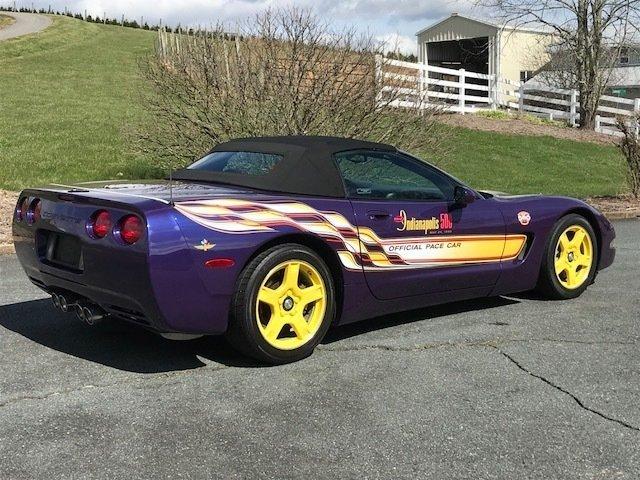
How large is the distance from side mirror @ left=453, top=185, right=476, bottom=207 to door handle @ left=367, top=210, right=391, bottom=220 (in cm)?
67

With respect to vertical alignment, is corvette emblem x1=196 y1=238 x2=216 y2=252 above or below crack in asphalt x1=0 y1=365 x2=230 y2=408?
above

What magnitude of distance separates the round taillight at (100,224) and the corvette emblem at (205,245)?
1.66 feet

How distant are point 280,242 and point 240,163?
0.93m

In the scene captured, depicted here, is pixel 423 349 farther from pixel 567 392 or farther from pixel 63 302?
pixel 63 302

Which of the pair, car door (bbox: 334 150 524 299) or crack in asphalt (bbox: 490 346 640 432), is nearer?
crack in asphalt (bbox: 490 346 640 432)

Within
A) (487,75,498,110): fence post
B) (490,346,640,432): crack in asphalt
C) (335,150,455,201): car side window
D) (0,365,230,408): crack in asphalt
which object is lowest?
(490,346,640,432): crack in asphalt

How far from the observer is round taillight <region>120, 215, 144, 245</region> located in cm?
368

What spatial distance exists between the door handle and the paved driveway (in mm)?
819

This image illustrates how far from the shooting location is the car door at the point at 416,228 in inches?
180

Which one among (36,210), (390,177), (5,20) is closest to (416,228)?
(390,177)

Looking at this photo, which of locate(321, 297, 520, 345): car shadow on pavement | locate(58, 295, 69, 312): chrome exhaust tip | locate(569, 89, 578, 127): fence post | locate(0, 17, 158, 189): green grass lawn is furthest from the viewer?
locate(569, 89, 578, 127): fence post

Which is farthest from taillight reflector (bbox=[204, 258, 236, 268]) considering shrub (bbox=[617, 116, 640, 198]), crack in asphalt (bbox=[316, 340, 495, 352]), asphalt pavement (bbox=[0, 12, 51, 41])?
asphalt pavement (bbox=[0, 12, 51, 41])

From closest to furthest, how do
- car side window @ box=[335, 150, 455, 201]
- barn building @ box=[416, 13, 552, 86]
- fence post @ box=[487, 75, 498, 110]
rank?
car side window @ box=[335, 150, 455, 201], fence post @ box=[487, 75, 498, 110], barn building @ box=[416, 13, 552, 86]

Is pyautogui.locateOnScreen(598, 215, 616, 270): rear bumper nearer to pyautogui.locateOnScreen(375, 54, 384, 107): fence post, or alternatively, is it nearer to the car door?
the car door
